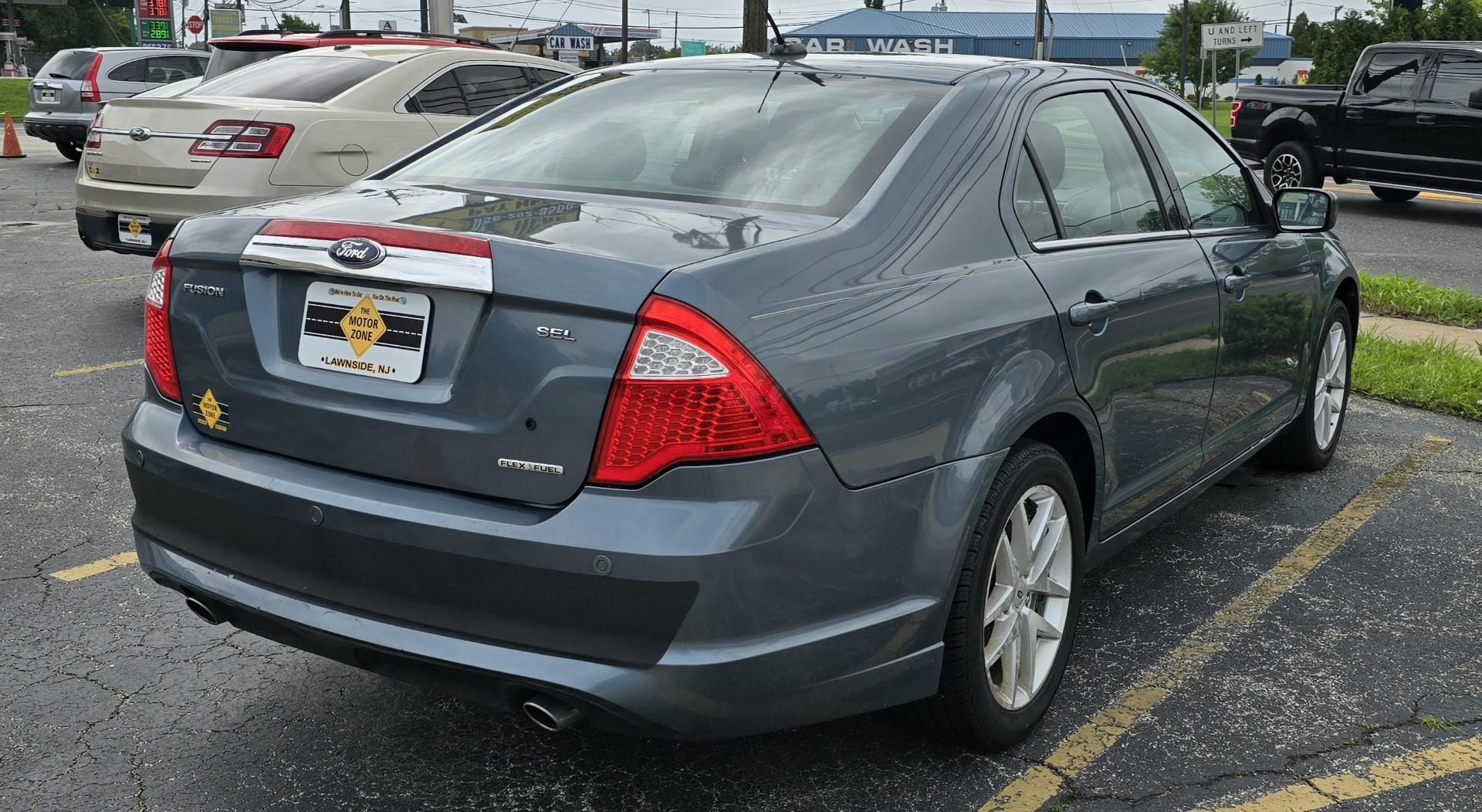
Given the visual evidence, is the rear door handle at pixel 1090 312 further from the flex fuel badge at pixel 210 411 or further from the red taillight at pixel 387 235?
the flex fuel badge at pixel 210 411

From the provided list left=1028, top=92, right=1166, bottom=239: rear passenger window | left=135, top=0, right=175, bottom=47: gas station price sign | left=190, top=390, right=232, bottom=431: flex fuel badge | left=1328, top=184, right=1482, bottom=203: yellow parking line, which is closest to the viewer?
left=190, top=390, right=232, bottom=431: flex fuel badge

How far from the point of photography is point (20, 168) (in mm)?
18594

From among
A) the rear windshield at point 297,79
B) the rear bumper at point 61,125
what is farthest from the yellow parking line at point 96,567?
the rear bumper at point 61,125

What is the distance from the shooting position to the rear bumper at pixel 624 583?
2.36m

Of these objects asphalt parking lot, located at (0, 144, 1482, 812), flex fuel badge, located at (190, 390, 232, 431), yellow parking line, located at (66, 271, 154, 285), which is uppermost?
flex fuel badge, located at (190, 390, 232, 431)

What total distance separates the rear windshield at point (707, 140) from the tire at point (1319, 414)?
8.47 ft

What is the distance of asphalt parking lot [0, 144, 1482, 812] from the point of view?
2961 mm

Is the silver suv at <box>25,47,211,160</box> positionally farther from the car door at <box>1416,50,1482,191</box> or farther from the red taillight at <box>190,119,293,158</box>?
the car door at <box>1416,50,1482,191</box>

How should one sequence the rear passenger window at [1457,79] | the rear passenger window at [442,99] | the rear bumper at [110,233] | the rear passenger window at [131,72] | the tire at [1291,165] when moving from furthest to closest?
the rear passenger window at [131,72] < the tire at [1291,165] < the rear passenger window at [1457,79] < the rear passenger window at [442,99] < the rear bumper at [110,233]

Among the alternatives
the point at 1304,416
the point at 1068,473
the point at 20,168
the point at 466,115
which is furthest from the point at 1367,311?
the point at 20,168

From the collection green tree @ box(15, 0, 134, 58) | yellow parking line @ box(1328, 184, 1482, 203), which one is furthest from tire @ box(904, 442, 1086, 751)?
green tree @ box(15, 0, 134, 58)

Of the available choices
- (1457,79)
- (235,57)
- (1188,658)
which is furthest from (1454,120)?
(1188,658)

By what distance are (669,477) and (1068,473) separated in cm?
127

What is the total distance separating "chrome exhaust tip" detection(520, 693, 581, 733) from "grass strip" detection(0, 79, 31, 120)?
91.7 feet
